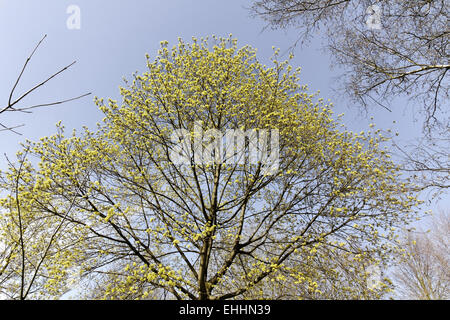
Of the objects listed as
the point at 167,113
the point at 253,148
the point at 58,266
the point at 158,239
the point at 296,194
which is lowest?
the point at 58,266

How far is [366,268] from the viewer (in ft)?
18.3

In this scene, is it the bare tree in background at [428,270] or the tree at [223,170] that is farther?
the bare tree in background at [428,270]

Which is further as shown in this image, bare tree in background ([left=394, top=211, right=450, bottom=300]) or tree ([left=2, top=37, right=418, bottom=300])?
bare tree in background ([left=394, top=211, right=450, bottom=300])

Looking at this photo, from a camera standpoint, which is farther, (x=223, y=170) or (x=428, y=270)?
(x=428, y=270)

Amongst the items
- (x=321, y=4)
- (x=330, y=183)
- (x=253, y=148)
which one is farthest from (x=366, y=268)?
(x=321, y=4)

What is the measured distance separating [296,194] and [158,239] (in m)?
3.71

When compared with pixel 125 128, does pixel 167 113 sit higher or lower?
higher

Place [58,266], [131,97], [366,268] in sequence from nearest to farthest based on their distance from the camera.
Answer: [58,266]
[366,268]
[131,97]
